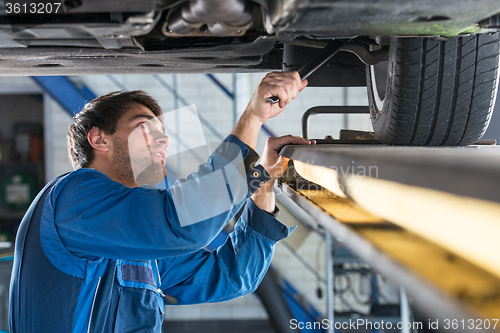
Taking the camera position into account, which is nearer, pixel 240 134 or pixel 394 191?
Result: pixel 394 191

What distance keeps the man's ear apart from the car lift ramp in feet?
2.99

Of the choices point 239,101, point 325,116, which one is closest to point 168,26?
point 239,101

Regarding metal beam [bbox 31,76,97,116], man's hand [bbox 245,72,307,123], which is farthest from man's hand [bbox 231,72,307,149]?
metal beam [bbox 31,76,97,116]

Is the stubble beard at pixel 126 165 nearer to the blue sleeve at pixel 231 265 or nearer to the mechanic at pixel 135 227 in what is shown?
the mechanic at pixel 135 227

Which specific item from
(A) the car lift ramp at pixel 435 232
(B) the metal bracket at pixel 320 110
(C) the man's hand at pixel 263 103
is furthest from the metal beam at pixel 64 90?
(A) the car lift ramp at pixel 435 232

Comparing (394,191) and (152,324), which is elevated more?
(394,191)

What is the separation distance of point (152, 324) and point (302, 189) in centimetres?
61

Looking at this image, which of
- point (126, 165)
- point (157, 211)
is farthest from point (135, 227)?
point (126, 165)

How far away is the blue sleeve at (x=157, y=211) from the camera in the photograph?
34.6 inches

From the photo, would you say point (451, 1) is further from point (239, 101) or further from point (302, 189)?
point (239, 101)

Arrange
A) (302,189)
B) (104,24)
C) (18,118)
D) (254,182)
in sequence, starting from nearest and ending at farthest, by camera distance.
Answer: (104,24)
(254,182)
(302,189)
(18,118)

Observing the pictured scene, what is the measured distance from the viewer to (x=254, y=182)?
967 mm

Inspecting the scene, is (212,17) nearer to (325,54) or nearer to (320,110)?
(325,54)

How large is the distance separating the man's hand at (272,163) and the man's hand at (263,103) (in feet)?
0.47
